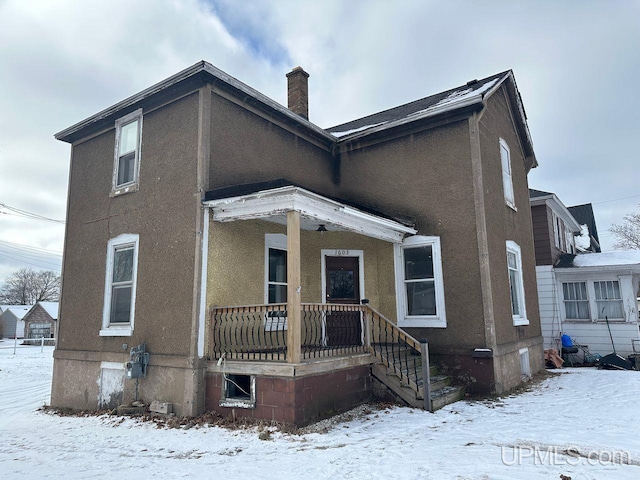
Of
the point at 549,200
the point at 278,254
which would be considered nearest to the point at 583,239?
the point at 549,200

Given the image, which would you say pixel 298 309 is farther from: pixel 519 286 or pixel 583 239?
pixel 583 239

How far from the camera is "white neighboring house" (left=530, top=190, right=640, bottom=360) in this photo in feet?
42.8

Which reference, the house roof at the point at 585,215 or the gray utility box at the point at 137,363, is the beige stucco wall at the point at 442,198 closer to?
the gray utility box at the point at 137,363

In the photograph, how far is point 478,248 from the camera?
8.55 m

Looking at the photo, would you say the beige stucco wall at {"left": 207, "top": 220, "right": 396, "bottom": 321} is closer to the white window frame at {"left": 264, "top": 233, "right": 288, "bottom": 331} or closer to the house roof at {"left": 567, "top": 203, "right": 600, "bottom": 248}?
the white window frame at {"left": 264, "top": 233, "right": 288, "bottom": 331}

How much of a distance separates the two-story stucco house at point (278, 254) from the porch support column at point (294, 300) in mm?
29

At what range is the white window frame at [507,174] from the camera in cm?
1048

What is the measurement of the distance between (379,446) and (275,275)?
13.5 feet

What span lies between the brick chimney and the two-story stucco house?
1863 millimetres

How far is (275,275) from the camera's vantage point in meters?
8.57

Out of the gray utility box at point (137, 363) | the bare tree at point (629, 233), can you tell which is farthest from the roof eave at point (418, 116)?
the bare tree at point (629, 233)

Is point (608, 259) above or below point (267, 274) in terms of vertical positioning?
above

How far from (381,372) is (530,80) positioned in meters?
12.1

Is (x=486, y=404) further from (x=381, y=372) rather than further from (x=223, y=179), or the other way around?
(x=223, y=179)
